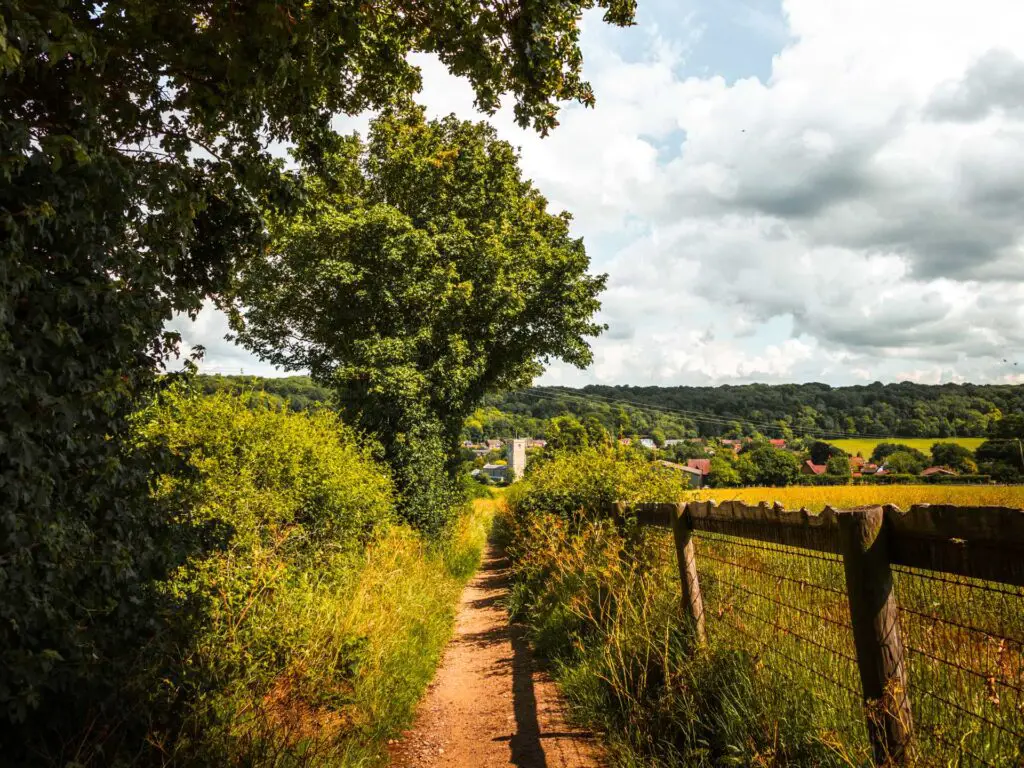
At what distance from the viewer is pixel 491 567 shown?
17.5 m

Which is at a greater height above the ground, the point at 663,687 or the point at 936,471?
the point at 663,687

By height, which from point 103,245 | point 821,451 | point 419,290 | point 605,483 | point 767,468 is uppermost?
point 419,290

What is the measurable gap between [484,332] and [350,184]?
17.8ft

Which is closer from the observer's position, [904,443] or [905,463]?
[905,463]

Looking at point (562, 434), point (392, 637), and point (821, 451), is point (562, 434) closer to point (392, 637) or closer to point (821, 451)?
point (392, 637)

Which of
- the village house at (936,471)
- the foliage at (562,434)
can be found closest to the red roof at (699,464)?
the village house at (936,471)

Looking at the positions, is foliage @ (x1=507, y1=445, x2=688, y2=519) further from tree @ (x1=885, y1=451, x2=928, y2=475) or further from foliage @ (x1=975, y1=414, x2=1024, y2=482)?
tree @ (x1=885, y1=451, x2=928, y2=475)

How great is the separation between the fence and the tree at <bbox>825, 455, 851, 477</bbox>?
256ft

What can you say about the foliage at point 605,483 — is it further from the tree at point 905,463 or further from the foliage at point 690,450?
the foliage at point 690,450

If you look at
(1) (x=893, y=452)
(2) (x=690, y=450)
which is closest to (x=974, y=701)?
(1) (x=893, y=452)

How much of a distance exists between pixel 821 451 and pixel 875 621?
90.1 m

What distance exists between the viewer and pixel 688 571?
4.90 meters

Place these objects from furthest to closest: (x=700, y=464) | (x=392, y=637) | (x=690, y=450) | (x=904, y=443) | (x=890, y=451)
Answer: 1. (x=690, y=450)
2. (x=700, y=464)
3. (x=904, y=443)
4. (x=890, y=451)
5. (x=392, y=637)

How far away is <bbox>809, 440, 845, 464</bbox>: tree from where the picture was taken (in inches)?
3159
